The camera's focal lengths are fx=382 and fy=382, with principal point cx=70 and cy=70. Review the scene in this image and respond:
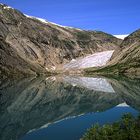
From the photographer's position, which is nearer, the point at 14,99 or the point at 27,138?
the point at 27,138

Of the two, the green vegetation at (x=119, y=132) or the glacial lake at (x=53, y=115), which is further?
the glacial lake at (x=53, y=115)

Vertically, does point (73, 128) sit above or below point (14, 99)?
below

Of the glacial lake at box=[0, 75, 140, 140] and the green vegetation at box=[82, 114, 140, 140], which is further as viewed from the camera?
the glacial lake at box=[0, 75, 140, 140]

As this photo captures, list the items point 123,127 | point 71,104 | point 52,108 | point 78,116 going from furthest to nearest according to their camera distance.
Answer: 1. point 71,104
2. point 52,108
3. point 78,116
4. point 123,127

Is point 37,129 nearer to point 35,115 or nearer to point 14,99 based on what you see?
point 35,115

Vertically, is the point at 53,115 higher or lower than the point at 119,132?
higher

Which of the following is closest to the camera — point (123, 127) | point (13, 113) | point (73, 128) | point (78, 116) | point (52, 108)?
point (123, 127)

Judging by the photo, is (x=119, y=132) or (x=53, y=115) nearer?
(x=119, y=132)

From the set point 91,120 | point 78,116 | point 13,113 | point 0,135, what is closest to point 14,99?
point 13,113
